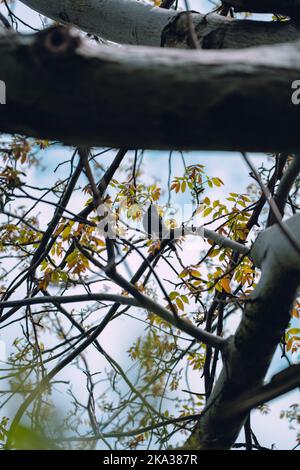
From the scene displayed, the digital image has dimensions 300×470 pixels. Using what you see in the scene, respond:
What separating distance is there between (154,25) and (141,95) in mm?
1386

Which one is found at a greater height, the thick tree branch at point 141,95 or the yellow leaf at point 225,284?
the yellow leaf at point 225,284

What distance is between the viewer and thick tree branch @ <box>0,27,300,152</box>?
101 cm

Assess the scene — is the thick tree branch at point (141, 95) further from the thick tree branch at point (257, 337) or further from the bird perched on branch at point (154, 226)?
the bird perched on branch at point (154, 226)

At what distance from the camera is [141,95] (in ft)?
3.34

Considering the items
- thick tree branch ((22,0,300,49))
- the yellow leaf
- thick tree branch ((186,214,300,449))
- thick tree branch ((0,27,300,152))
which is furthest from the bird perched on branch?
thick tree branch ((0,27,300,152))

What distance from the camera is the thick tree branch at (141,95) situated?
1.01 metres

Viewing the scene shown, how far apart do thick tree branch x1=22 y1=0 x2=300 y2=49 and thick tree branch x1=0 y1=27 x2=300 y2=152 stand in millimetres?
1089

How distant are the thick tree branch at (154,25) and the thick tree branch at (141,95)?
1.09m

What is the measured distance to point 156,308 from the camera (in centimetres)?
182

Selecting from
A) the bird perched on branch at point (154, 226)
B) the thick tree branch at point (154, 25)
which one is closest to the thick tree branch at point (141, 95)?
the thick tree branch at point (154, 25)

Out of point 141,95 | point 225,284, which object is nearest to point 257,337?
point 141,95

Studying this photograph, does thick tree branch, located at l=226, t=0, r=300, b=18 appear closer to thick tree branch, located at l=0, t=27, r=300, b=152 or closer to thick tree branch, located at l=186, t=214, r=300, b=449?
thick tree branch, located at l=186, t=214, r=300, b=449
